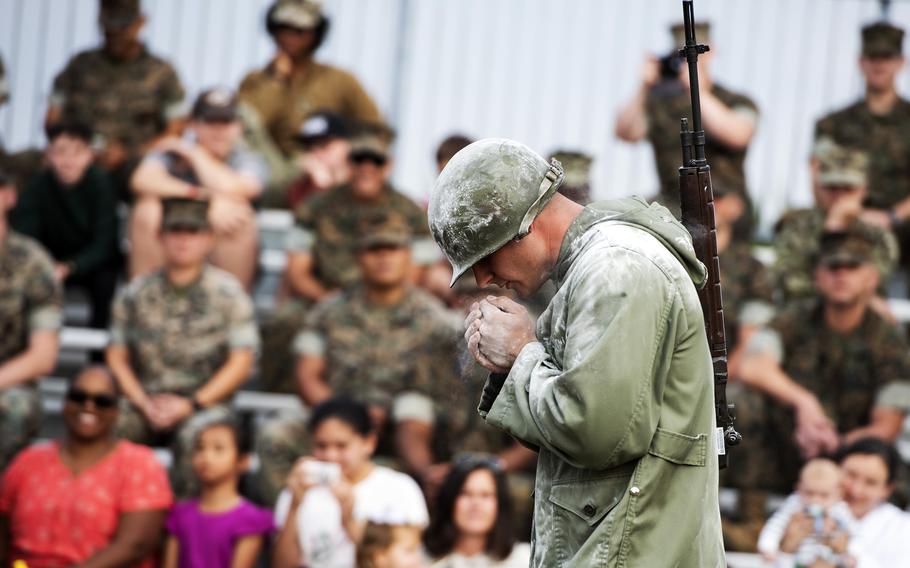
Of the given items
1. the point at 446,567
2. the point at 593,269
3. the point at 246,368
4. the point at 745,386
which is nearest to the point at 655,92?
the point at 745,386

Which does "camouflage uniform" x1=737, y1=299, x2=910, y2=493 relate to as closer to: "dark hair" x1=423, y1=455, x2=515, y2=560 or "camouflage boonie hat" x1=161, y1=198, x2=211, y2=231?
"dark hair" x1=423, y1=455, x2=515, y2=560

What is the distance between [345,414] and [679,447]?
3738 millimetres

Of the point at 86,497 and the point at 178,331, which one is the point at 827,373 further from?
the point at 86,497

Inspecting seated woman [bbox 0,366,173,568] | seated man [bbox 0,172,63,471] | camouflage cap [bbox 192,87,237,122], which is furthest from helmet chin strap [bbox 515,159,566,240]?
camouflage cap [bbox 192,87,237,122]

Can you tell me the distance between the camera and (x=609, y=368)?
294cm

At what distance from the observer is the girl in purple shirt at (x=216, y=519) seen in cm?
654

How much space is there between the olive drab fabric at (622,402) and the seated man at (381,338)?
13.4ft

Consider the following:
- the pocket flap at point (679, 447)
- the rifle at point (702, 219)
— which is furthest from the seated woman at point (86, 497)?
the pocket flap at point (679, 447)

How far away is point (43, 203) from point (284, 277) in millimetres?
1419

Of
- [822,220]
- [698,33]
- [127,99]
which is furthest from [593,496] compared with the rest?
[127,99]

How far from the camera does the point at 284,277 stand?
8.34 m

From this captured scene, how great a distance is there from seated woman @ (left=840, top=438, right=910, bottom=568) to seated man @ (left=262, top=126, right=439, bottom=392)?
2555mm

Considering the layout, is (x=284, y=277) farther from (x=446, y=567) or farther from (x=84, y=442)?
(x=446, y=567)

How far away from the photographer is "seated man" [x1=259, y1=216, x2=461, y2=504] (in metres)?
7.40
